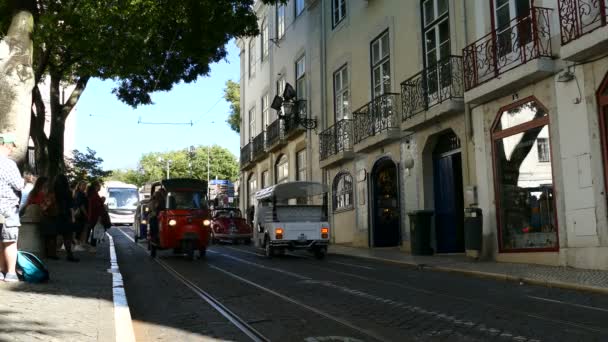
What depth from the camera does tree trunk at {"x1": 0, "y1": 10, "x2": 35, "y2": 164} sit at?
920cm

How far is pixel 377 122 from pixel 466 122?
194 inches

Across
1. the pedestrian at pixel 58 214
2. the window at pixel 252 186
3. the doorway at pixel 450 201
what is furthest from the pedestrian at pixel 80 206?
the window at pixel 252 186

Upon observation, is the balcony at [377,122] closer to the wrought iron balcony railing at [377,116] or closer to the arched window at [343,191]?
the wrought iron balcony railing at [377,116]

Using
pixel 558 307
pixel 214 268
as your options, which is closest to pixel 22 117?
pixel 214 268

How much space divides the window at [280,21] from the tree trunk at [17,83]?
22.3m

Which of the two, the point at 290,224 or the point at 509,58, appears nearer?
the point at 509,58

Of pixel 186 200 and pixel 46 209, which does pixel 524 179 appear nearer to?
pixel 186 200

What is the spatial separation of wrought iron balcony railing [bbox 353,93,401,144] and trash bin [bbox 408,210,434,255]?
3486 millimetres

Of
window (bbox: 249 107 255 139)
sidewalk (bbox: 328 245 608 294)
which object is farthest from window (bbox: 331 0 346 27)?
window (bbox: 249 107 255 139)

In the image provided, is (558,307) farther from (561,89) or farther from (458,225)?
(458,225)

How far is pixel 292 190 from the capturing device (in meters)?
18.7

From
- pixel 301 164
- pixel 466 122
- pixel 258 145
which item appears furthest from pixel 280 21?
pixel 466 122

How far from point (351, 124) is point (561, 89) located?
10.4 meters

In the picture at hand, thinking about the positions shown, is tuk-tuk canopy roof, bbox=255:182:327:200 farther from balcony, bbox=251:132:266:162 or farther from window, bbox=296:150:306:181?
balcony, bbox=251:132:266:162
